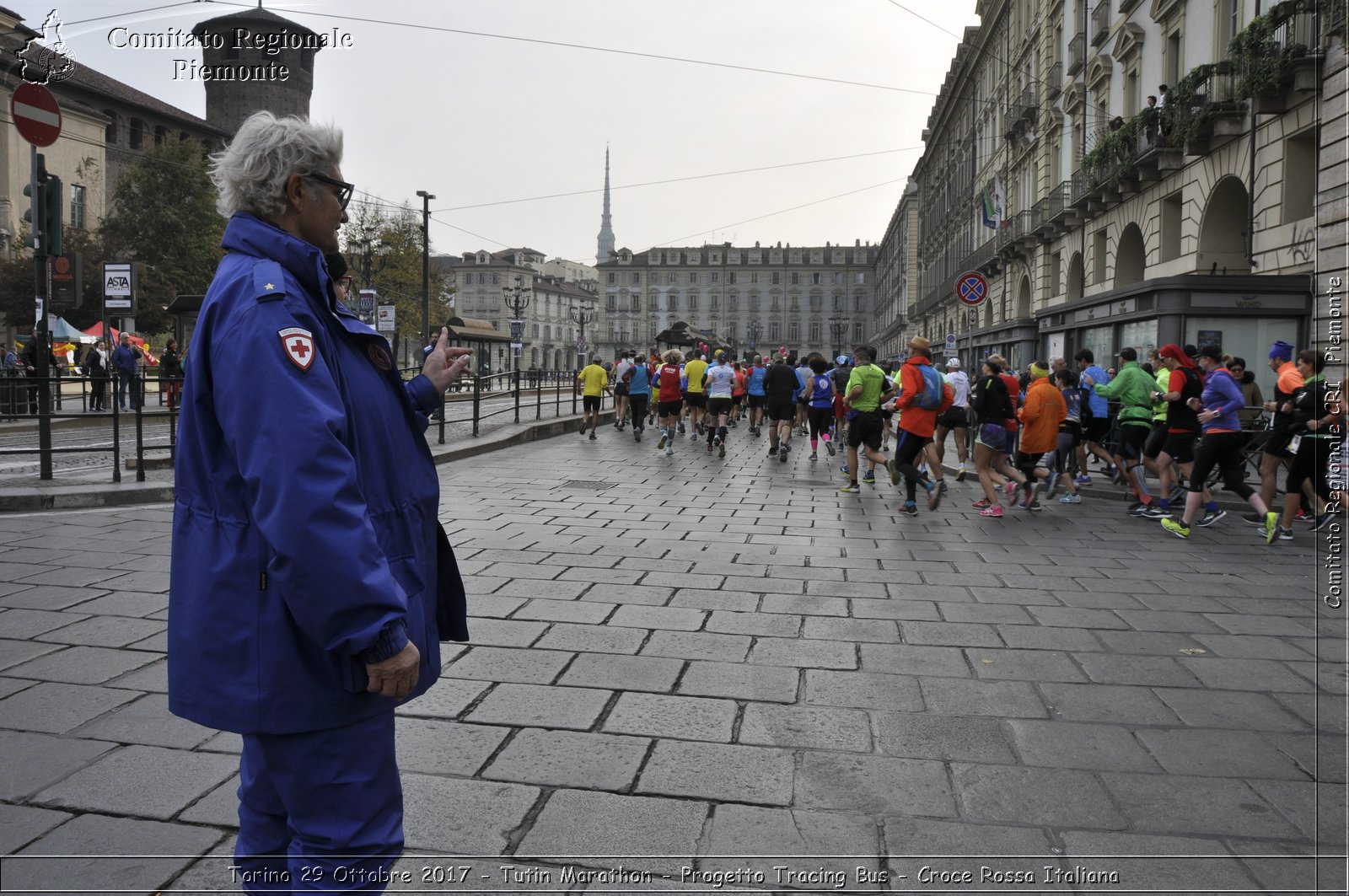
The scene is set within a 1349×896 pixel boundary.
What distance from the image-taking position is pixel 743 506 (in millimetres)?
10109

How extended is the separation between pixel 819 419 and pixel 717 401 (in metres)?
1.86

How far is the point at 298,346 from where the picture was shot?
5.87ft

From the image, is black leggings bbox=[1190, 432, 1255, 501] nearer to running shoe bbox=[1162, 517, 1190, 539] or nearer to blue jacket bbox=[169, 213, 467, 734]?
running shoe bbox=[1162, 517, 1190, 539]

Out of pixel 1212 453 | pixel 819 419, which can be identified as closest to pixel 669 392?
pixel 819 419

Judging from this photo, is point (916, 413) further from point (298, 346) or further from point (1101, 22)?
point (1101, 22)

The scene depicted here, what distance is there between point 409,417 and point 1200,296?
17.8m

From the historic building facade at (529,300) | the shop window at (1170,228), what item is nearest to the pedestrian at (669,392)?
the shop window at (1170,228)

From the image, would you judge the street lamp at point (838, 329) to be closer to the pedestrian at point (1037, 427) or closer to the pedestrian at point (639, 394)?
the pedestrian at point (639, 394)

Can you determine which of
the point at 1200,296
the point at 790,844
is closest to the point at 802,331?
the point at 1200,296

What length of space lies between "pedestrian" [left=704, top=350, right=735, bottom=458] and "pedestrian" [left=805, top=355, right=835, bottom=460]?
1.51 meters

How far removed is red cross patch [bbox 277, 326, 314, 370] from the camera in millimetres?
1776

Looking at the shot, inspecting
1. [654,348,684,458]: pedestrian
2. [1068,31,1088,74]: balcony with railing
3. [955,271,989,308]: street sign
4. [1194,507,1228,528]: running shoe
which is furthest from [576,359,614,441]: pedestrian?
[1068,31,1088,74]: balcony with railing

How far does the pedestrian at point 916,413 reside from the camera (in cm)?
994

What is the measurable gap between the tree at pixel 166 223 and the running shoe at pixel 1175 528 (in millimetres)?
41007
